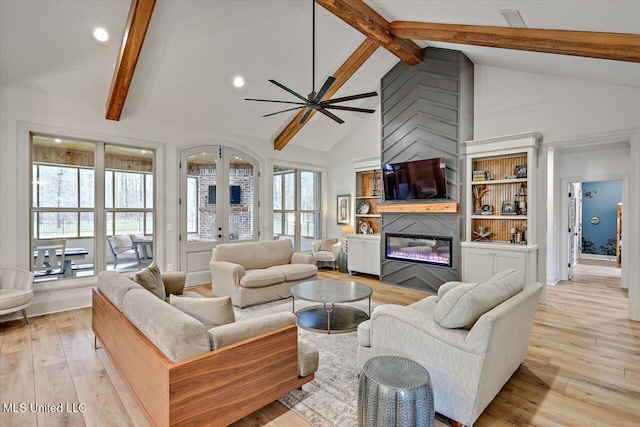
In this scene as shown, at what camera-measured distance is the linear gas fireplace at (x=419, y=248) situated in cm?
541

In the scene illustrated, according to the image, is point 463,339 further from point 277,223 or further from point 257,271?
point 277,223

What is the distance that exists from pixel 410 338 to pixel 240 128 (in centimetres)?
532

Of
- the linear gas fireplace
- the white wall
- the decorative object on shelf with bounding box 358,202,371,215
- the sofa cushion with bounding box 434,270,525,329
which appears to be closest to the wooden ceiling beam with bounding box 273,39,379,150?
the white wall

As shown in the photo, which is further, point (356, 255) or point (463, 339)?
point (356, 255)

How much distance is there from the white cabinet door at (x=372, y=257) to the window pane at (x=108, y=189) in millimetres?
4614

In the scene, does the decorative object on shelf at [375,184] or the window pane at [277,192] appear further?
the window pane at [277,192]

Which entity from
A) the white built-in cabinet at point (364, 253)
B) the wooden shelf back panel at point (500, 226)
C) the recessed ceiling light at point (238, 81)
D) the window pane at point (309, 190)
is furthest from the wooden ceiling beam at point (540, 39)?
the window pane at point (309, 190)

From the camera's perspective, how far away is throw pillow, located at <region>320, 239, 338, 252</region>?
24.8 feet

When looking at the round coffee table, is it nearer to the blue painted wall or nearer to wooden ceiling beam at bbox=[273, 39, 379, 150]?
wooden ceiling beam at bbox=[273, 39, 379, 150]

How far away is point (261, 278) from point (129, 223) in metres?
2.50

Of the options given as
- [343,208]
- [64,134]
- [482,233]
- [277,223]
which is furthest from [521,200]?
[64,134]

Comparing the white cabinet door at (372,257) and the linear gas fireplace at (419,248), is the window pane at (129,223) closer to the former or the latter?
the white cabinet door at (372,257)

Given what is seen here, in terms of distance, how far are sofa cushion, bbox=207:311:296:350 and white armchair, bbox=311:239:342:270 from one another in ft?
16.3

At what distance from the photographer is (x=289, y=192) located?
299 inches
